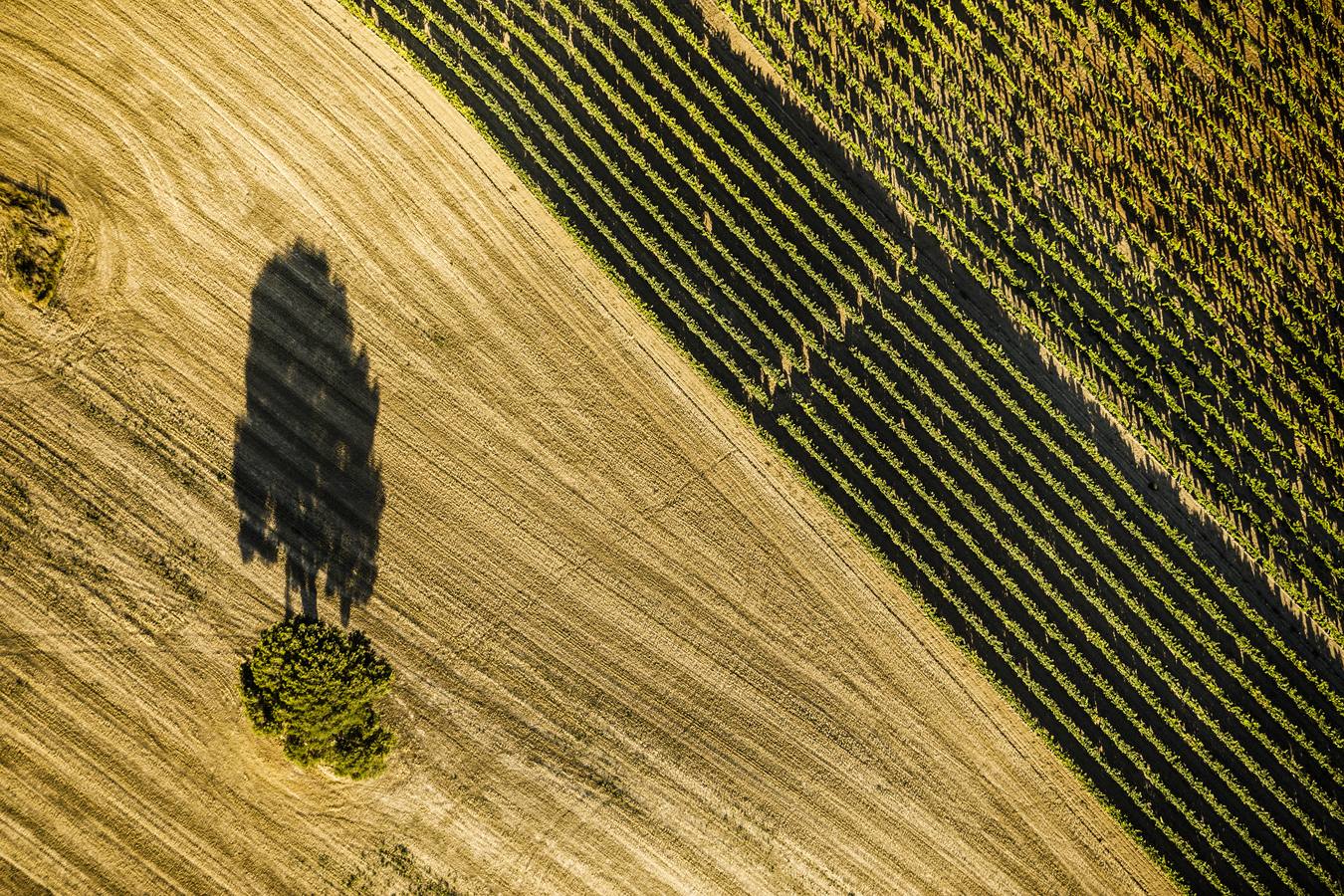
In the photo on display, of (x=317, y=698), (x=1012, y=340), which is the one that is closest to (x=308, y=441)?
(x=317, y=698)

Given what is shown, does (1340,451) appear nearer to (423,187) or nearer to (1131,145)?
(1131,145)

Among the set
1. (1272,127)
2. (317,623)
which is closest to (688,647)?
(317,623)

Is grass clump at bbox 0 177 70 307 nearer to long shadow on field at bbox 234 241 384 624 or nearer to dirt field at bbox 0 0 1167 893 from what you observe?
dirt field at bbox 0 0 1167 893

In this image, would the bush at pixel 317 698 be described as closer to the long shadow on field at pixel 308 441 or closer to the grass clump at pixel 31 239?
the long shadow on field at pixel 308 441

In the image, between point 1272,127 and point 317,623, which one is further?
point 1272,127

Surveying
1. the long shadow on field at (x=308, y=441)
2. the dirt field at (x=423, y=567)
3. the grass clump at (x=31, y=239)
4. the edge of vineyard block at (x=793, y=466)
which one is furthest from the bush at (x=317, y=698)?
the edge of vineyard block at (x=793, y=466)
